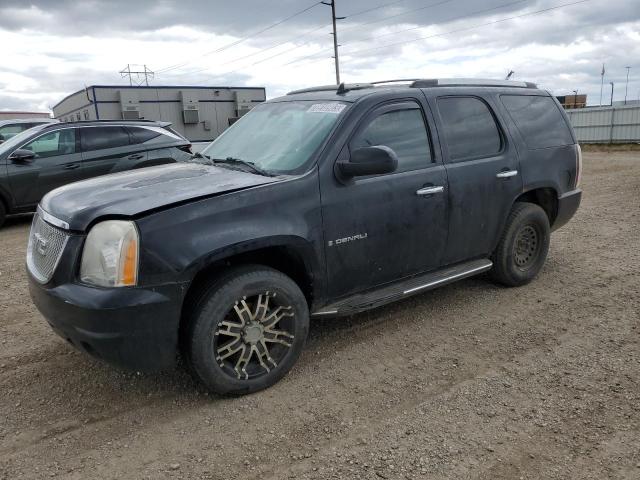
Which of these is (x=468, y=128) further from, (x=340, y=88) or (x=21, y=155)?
(x=21, y=155)

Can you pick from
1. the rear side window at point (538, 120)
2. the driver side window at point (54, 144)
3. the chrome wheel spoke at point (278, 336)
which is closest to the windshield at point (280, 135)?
the chrome wheel spoke at point (278, 336)

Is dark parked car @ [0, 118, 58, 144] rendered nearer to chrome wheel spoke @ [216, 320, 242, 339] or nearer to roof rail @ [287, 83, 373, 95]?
roof rail @ [287, 83, 373, 95]

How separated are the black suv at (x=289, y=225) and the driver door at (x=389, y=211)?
1 cm

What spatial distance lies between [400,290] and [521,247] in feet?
5.80

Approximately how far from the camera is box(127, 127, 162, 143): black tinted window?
30.7ft

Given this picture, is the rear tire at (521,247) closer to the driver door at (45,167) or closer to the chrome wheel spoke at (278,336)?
the chrome wheel spoke at (278,336)

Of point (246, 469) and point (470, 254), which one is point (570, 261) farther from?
point (246, 469)

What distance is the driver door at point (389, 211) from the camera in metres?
3.50

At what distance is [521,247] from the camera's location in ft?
16.3

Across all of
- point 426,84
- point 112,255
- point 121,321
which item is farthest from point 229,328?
point 426,84

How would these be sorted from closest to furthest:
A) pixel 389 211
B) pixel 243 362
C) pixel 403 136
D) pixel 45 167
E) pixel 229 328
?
pixel 229 328 < pixel 243 362 < pixel 389 211 < pixel 403 136 < pixel 45 167

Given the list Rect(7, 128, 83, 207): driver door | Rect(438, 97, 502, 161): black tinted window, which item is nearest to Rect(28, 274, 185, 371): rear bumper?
Rect(438, 97, 502, 161): black tinted window

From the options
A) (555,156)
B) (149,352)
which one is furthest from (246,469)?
(555,156)

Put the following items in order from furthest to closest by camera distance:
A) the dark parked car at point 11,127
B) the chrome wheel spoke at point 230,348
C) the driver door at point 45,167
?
the dark parked car at point 11,127 < the driver door at point 45,167 < the chrome wheel spoke at point 230,348
